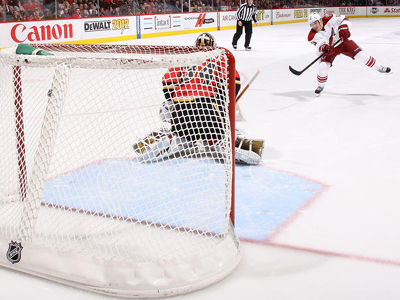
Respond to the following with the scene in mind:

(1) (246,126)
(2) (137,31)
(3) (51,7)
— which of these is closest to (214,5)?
(2) (137,31)

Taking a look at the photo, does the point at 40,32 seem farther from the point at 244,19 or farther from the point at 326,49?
the point at 326,49

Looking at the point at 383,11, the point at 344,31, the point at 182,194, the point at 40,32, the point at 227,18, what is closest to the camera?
the point at 182,194

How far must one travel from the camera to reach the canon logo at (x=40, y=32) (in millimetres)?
9461

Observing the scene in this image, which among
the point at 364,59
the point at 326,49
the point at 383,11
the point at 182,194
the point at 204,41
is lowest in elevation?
the point at 182,194

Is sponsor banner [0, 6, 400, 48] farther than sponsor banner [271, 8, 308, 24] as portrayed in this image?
No

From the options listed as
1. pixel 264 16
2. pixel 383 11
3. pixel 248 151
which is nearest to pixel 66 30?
pixel 248 151

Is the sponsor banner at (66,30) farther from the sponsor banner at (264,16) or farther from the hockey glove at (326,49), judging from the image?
the sponsor banner at (264,16)

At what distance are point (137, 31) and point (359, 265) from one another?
11.7m

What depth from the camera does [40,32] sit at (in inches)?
392

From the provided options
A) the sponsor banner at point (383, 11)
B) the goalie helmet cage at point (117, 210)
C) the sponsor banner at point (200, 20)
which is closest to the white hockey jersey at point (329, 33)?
the goalie helmet cage at point (117, 210)

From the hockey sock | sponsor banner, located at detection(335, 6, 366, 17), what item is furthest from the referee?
sponsor banner, located at detection(335, 6, 366, 17)

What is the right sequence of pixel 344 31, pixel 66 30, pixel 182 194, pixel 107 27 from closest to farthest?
pixel 182 194 < pixel 344 31 < pixel 66 30 < pixel 107 27

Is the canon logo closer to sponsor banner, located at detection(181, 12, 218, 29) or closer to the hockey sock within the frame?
sponsor banner, located at detection(181, 12, 218, 29)

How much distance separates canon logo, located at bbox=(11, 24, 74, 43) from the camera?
9.46 meters
